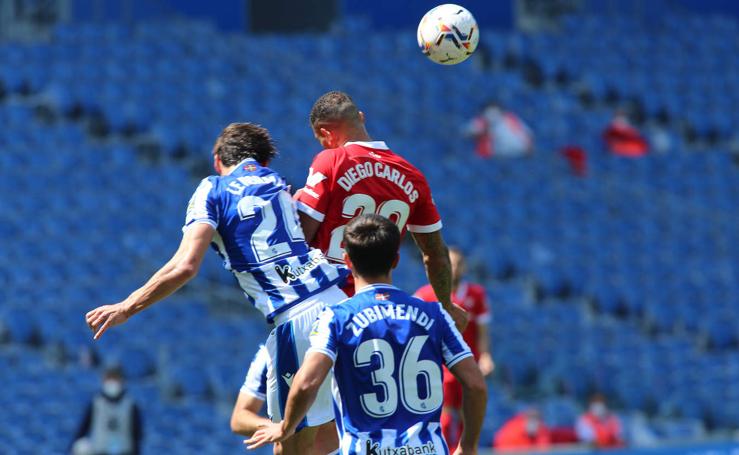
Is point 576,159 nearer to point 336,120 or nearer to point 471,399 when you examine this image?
point 336,120

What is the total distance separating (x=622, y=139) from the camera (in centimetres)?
2356

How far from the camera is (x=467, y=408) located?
5836mm

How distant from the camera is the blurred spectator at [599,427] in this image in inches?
582

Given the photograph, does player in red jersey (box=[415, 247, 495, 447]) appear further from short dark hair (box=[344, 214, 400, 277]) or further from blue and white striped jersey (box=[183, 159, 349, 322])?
short dark hair (box=[344, 214, 400, 277])

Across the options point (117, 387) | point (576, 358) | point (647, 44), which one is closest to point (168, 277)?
point (117, 387)

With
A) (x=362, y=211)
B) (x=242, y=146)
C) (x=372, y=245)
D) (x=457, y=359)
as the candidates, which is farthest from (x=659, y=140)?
(x=372, y=245)

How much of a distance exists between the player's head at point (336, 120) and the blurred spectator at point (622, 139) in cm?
1675

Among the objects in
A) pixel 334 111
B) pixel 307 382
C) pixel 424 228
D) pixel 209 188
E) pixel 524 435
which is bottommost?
pixel 524 435

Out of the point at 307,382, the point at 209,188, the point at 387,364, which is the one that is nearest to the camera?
the point at 307,382

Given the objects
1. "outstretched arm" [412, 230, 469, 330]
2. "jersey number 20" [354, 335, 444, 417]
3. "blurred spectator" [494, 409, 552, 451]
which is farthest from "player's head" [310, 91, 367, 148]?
"blurred spectator" [494, 409, 552, 451]

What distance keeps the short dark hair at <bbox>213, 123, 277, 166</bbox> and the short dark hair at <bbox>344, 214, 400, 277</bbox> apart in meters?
1.31

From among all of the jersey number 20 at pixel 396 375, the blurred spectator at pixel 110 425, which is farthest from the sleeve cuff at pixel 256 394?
the blurred spectator at pixel 110 425

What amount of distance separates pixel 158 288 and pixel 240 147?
3.75 feet

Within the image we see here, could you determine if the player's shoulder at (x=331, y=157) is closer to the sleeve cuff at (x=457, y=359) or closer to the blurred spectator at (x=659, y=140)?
the sleeve cuff at (x=457, y=359)
